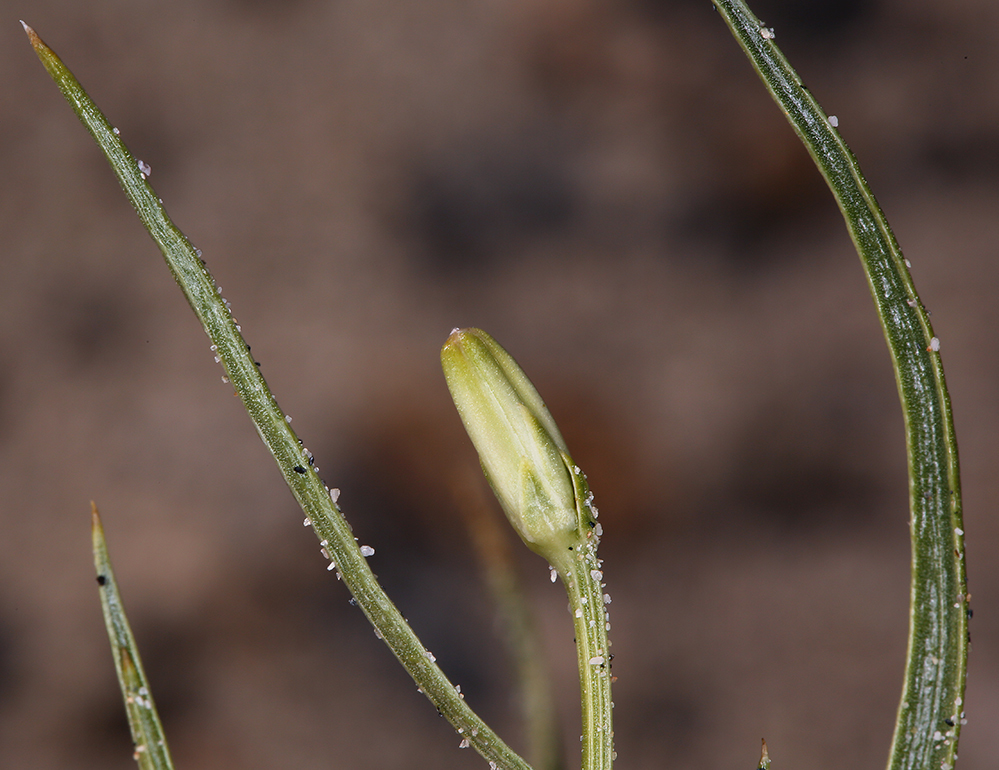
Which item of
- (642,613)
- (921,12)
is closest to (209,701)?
(642,613)

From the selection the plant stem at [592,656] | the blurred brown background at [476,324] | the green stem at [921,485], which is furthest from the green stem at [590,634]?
the blurred brown background at [476,324]

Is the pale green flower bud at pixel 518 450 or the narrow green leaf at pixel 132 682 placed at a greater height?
the pale green flower bud at pixel 518 450

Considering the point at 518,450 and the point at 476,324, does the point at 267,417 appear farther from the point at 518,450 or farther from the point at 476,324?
the point at 476,324

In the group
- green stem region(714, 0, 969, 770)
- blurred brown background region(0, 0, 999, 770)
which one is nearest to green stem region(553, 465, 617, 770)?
green stem region(714, 0, 969, 770)

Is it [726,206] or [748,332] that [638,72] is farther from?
[748,332]

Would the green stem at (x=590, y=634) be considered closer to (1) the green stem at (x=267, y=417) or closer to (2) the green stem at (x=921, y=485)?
(1) the green stem at (x=267, y=417)
